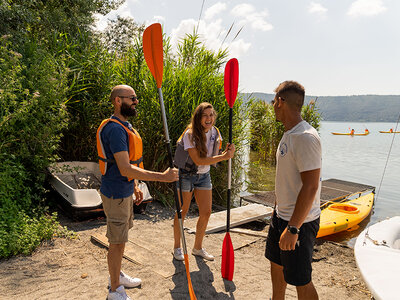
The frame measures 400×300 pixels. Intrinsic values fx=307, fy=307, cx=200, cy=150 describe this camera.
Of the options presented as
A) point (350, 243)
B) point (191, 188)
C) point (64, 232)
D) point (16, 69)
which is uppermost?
point (16, 69)

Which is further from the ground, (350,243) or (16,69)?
(16,69)

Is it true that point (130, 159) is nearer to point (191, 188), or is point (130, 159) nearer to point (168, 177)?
point (168, 177)

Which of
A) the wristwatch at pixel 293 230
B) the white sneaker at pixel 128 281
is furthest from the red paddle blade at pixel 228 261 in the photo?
the wristwatch at pixel 293 230

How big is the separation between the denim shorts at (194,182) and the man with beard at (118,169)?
819 millimetres

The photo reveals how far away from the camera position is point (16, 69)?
4227mm

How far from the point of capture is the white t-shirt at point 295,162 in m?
1.80

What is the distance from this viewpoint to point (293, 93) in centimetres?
197

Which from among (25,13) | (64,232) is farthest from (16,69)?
(25,13)

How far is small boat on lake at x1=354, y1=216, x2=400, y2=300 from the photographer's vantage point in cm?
267

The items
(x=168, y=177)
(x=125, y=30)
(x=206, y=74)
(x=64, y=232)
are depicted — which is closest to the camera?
(x=168, y=177)

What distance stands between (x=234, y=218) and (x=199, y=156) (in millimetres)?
2542

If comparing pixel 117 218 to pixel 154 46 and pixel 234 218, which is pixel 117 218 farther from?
pixel 234 218

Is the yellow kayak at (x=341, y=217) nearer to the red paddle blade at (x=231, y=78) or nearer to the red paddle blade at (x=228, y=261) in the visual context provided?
the red paddle blade at (x=228, y=261)

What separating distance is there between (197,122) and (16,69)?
2.83 m
